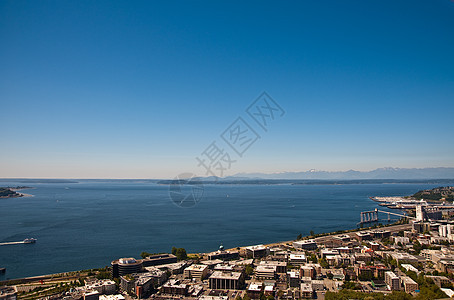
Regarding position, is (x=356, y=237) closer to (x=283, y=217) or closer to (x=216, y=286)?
(x=283, y=217)

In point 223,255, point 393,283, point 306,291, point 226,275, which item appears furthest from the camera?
point 223,255

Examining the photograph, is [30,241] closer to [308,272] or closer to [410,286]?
[308,272]

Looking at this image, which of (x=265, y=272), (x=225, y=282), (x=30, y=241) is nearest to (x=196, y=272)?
(x=225, y=282)

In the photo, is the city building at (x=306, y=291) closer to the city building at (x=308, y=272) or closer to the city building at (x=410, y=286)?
the city building at (x=308, y=272)

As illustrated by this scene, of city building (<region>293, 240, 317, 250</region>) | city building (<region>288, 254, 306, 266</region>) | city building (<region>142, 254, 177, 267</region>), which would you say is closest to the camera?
city building (<region>142, 254, 177, 267</region>)

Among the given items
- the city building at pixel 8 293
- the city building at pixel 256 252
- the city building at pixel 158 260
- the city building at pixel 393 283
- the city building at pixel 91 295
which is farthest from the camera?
the city building at pixel 256 252

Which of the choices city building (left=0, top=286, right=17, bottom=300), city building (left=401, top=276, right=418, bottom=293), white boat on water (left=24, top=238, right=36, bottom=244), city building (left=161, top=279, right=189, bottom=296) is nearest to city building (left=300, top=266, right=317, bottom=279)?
city building (left=401, top=276, right=418, bottom=293)

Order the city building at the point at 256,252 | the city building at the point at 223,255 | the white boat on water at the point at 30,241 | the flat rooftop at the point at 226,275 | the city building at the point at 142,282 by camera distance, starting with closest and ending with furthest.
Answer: the city building at the point at 142,282 < the flat rooftop at the point at 226,275 < the city building at the point at 223,255 < the city building at the point at 256,252 < the white boat on water at the point at 30,241

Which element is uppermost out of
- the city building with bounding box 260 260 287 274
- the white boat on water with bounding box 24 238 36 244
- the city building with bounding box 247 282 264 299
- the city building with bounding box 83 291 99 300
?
the white boat on water with bounding box 24 238 36 244

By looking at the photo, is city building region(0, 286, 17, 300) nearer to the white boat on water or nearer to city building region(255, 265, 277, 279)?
the white boat on water

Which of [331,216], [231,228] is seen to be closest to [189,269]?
[231,228]

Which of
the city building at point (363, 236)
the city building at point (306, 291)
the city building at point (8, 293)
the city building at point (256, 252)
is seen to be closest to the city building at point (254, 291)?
the city building at point (306, 291)
